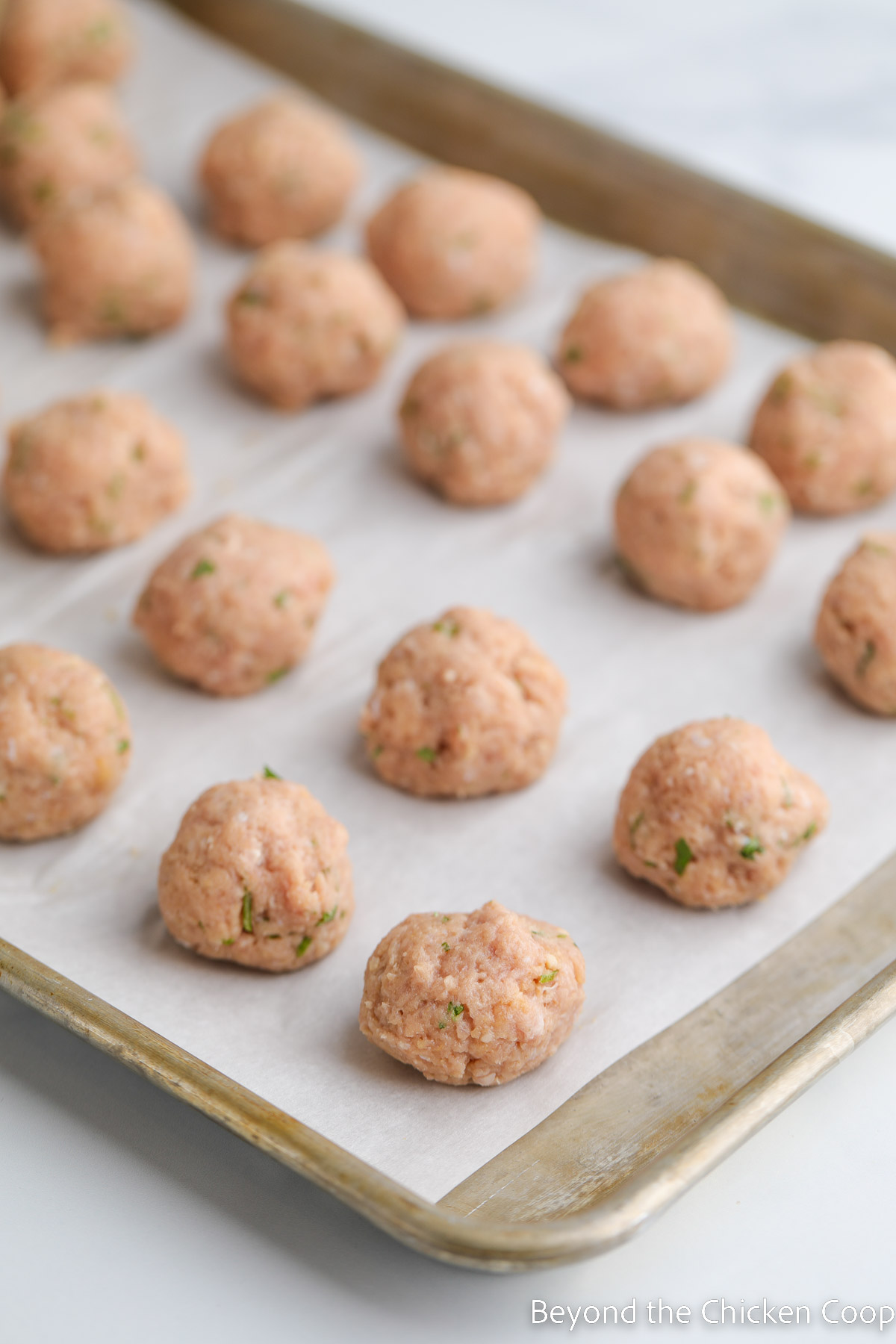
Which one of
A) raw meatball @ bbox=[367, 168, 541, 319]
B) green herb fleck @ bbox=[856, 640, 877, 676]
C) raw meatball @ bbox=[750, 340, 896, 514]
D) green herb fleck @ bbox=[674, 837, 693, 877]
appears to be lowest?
green herb fleck @ bbox=[674, 837, 693, 877]

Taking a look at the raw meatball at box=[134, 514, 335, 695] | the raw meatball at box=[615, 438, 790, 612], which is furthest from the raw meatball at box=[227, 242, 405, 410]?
the raw meatball at box=[615, 438, 790, 612]

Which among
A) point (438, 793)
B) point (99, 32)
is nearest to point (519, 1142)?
point (438, 793)

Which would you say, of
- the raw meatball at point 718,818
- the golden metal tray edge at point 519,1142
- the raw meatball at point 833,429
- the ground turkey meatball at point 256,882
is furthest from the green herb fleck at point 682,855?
the raw meatball at point 833,429

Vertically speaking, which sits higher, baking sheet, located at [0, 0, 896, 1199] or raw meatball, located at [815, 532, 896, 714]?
raw meatball, located at [815, 532, 896, 714]

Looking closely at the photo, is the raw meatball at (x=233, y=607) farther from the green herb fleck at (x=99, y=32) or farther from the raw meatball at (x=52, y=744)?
the green herb fleck at (x=99, y=32)

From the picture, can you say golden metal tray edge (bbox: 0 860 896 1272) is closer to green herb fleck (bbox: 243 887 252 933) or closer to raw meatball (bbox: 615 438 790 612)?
green herb fleck (bbox: 243 887 252 933)

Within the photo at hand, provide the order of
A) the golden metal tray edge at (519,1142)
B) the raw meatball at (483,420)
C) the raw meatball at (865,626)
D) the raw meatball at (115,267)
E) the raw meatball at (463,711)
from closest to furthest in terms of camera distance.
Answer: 1. the golden metal tray edge at (519,1142)
2. the raw meatball at (463,711)
3. the raw meatball at (865,626)
4. the raw meatball at (483,420)
5. the raw meatball at (115,267)

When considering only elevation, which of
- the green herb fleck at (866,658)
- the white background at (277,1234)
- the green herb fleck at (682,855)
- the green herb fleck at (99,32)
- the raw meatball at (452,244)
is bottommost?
the white background at (277,1234)

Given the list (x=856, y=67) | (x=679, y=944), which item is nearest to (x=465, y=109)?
(x=856, y=67)
